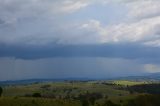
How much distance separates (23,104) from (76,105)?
3180 cm

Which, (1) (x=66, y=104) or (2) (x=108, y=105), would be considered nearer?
(1) (x=66, y=104)

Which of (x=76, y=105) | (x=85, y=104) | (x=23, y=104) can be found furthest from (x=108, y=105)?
(x=23, y=104)

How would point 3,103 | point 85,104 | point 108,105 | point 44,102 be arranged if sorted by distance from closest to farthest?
point 3,103 → point 44,102 → point 85,104 → point 108,105

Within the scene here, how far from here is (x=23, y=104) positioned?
129625 millimetres

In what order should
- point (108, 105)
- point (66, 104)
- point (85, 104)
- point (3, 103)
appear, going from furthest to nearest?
point (108, 105) < point (85, 104) < point (66, 104) < point (3, 103)

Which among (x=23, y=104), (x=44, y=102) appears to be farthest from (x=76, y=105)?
(x=23, y=104)

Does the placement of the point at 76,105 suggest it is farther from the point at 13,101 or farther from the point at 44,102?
the point at 13,101

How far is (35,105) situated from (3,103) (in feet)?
42.1

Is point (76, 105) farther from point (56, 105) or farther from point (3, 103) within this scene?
point (3, 103)

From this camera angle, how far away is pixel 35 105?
132 meters

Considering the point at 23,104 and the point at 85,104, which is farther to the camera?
the point at 85,104

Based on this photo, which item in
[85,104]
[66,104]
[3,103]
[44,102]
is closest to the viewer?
[3,103]

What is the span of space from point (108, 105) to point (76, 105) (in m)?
49.5

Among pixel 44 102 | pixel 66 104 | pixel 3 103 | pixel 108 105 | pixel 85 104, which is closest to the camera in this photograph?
pixel 3 103
